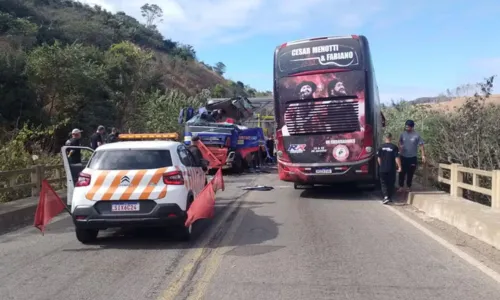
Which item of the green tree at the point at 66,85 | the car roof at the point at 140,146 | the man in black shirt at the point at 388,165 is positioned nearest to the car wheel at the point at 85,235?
the car roof at the point at 140,146

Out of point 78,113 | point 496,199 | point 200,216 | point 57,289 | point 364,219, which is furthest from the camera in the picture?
point 78,113

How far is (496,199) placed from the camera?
944cm

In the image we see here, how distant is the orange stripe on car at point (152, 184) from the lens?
803 centimetres

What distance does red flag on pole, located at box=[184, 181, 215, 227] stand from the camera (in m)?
8.41

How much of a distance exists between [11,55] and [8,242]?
19722 mm

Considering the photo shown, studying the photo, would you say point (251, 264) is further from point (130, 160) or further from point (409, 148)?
point (409, 148)

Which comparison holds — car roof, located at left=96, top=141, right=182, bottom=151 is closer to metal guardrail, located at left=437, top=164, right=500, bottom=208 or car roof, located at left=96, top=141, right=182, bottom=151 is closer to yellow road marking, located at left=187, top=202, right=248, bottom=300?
yellow road marking, located at left=187, top=202, right=248, bottom=300

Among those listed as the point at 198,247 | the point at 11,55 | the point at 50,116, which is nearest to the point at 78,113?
the point at 50,116

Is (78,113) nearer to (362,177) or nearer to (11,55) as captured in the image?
(11,55)

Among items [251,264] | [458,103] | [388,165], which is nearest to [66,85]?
[458,103]

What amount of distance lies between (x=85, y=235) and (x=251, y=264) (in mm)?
2987

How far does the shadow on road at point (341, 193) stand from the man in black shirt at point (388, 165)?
42.5 inches

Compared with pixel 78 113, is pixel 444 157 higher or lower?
lower

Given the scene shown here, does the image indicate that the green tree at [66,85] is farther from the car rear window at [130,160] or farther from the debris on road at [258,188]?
the car rear window at [130,160]
